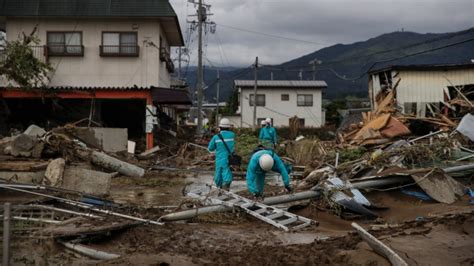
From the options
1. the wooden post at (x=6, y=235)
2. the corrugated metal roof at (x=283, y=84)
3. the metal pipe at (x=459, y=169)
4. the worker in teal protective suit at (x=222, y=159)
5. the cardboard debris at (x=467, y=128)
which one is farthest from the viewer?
the corrugated metal roof at (x=283, y=84)

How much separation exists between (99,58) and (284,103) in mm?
28595

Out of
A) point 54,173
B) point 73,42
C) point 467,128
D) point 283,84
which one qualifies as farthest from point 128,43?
point 283,84

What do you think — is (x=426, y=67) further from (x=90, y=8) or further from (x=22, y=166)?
(x=22, y=166)

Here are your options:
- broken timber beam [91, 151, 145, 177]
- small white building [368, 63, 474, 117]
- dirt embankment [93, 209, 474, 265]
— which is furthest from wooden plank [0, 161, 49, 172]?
small white building [368, 63, 474, 117]

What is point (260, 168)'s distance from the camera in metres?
9.45

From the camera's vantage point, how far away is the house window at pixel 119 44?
23.8 m

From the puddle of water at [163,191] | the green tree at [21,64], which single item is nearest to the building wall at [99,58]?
the green tree at [21,64]

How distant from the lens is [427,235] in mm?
7016

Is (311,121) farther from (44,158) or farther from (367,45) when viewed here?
(367,45)

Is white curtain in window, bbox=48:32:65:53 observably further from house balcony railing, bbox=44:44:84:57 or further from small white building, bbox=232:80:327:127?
small white building, bbox=232:80:327:127

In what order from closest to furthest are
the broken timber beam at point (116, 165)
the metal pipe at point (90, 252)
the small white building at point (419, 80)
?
the metal pipe at point (90, 252)
the broken timber beam at point (116, 165)
the small white building at point (419, 80)

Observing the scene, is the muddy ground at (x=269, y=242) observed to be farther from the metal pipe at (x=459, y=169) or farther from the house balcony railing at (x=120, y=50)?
the house balcony railing at (x=120, y=50)

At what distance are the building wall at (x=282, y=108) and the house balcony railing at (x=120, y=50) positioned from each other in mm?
27018

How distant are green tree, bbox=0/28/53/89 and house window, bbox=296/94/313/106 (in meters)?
31.4
